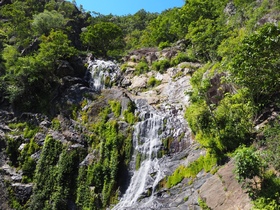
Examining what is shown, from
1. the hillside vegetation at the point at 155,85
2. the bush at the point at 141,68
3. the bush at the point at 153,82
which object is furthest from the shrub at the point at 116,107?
the bush at the point at 141,68

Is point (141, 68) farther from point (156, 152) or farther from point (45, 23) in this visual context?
point (45, 23)

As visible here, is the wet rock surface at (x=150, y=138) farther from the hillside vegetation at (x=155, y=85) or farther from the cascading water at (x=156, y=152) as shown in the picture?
the hillside vegetation at (x=155, y=85)

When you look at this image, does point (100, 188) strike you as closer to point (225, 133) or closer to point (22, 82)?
point (225, 133)

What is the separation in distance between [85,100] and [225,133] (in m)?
14.3

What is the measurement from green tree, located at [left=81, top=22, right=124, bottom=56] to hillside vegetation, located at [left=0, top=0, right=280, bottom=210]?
0.55 ft

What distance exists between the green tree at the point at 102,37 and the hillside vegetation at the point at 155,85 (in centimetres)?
17

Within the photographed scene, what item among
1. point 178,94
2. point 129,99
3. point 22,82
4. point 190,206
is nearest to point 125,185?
point 190,206

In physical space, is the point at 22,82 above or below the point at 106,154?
above

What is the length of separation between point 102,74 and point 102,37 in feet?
31.7

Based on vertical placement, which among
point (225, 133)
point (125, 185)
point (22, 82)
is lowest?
point (125, 185)

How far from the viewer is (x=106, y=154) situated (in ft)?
62.0

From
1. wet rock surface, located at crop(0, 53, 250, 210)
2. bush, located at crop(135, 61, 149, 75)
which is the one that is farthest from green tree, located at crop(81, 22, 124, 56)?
wet rock surface, located at crop(0, 53, 250, 210)

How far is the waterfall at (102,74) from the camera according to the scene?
28608 mm

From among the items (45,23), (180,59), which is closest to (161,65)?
(180,59)
